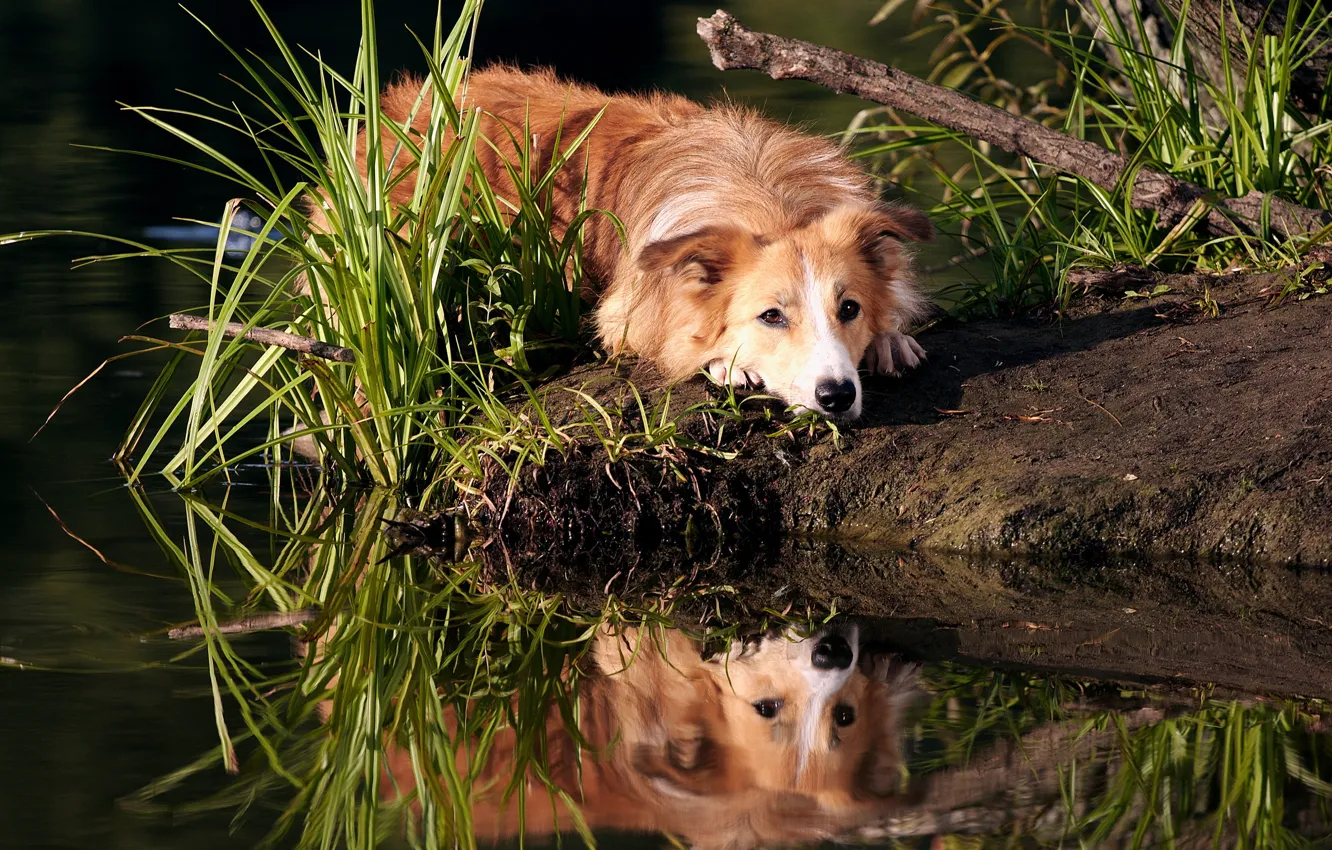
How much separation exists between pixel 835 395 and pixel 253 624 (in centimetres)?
167

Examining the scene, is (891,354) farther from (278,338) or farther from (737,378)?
(278,338)

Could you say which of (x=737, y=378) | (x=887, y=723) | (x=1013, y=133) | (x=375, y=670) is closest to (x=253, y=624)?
(x=375, y=670)

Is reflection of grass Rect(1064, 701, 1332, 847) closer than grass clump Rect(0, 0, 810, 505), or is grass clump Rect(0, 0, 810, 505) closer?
reflection of grass Rect(1064, 701, 1332, 847)

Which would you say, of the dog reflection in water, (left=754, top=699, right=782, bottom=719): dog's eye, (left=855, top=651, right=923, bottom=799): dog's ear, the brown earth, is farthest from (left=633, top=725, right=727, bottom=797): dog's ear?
the brown earth

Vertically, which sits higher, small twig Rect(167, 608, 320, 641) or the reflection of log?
the reflection of log

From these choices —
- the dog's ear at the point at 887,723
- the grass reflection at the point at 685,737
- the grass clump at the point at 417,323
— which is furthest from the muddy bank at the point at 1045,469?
the dog's ear at the point at 887,723

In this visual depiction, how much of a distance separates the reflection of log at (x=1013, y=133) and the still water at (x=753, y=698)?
185 centimetres

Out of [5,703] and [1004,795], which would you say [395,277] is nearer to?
[5,703]

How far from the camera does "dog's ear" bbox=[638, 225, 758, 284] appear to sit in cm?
465

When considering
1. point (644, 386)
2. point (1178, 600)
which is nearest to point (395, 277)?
point (644, 386)

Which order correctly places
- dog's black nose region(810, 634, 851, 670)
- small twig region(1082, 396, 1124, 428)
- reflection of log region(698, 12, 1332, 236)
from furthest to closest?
reflection of log region(698, 12, 1332, 236)
small twig region(1082, 396, 1124, 428)
dog's black nose region(810, 634, 851, 670)

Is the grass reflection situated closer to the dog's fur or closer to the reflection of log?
the dog's fur

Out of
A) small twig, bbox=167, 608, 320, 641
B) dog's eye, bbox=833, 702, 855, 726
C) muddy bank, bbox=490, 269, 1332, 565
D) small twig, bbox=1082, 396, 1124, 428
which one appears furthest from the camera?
small twig, bbox=1082, 396, 1124, 428

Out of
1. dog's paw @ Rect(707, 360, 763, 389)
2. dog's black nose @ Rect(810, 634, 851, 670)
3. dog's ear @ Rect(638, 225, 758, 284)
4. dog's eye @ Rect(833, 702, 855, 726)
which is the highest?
dog's ear @ Rect(638, 225, 758, 284)
